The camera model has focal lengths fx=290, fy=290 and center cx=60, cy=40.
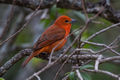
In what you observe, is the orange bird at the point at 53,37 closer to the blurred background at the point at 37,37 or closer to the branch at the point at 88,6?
the blurred background at the point at 37,37

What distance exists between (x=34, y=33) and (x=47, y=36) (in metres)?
1.63

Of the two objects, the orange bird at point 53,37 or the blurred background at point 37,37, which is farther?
the blurred background at point 37,37

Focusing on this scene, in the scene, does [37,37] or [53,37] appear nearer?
[53,37]

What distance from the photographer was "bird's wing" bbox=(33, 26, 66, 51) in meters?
5.18

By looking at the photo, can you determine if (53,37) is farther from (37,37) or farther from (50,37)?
(37,37)

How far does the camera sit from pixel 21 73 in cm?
564

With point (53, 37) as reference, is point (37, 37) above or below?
below

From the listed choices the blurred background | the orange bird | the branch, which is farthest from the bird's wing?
the branch

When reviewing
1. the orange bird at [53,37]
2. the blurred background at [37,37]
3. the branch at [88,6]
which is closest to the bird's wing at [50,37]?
the orange bird at [53,37]

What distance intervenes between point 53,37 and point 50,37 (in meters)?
0.06

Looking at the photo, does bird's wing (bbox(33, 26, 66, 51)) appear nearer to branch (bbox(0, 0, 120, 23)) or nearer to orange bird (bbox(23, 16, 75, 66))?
orange bird (bbox(23, 16, 75, 66))

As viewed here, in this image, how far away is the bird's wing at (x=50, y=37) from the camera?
204 inches

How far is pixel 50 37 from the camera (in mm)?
5484

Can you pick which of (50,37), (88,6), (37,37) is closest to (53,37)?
(50,37)
